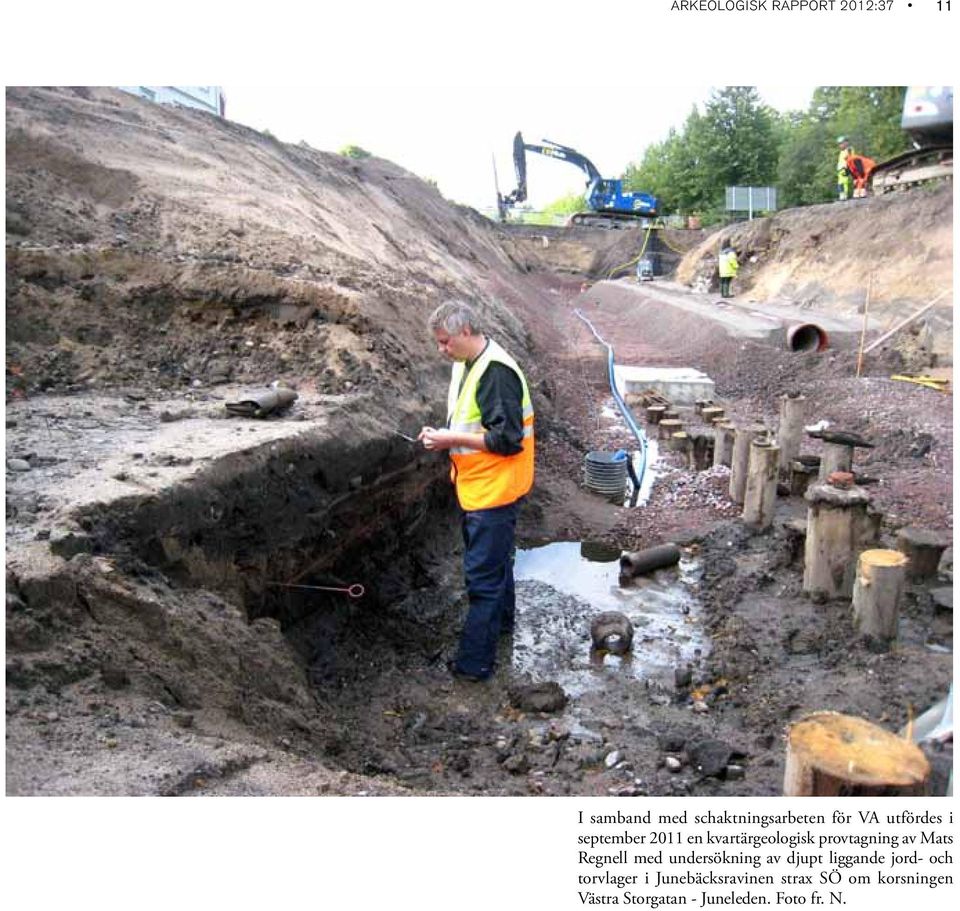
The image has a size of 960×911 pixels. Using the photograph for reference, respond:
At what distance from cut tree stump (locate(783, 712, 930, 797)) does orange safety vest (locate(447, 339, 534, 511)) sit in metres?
2.17

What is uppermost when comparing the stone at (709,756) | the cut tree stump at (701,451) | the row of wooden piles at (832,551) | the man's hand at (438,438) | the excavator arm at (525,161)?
the excavator arm at (525,161)

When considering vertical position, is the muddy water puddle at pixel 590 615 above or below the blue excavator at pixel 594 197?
below

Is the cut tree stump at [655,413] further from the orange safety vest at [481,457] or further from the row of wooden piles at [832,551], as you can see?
the orange safety vest at [481,457]

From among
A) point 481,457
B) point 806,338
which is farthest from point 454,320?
point 806,338

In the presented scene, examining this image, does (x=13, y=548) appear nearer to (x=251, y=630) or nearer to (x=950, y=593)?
(x=251, y=630)

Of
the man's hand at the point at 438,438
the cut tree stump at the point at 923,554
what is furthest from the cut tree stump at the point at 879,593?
the man's hand at the point at 438,438

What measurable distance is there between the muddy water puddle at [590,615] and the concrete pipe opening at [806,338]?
7524mm

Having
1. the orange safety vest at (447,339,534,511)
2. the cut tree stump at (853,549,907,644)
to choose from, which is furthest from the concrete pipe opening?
the orange safety vest at (447,339,534,511)

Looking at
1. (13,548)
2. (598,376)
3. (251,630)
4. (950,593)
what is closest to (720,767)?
(950,593)

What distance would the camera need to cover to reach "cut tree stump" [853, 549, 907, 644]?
12.8ft

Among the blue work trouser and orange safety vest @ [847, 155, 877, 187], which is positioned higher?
orange safety vest @ [847, 155, 877, 187]

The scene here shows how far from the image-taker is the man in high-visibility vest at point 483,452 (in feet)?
13.6

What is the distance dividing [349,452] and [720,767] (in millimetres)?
2776

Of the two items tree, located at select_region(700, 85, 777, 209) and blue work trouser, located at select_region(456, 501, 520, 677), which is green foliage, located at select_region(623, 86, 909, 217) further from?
blue work trouser, located at select_region(456, 501, 520, 677)
